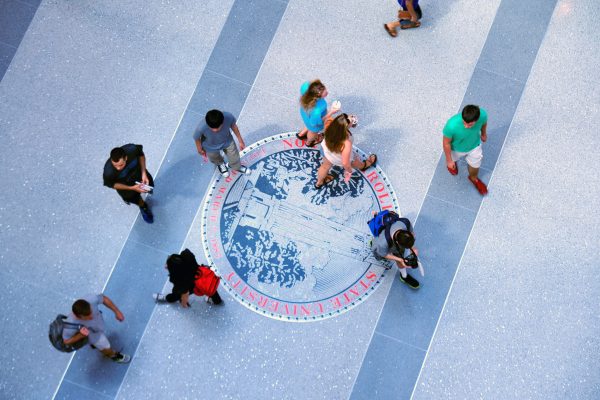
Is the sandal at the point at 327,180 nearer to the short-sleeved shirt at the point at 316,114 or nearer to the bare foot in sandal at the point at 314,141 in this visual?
the bare foot in sandal at the point at 314,141

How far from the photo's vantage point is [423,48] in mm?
6609

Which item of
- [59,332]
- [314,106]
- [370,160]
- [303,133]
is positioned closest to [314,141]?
[303,133]

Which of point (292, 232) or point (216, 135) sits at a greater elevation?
point (216, 135)

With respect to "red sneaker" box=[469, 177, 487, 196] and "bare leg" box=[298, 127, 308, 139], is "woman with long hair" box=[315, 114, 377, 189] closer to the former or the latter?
"bare leg" box=[298, 127, 308, 139]

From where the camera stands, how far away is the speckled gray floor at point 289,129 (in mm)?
5539

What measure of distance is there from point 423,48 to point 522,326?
10.6 ft

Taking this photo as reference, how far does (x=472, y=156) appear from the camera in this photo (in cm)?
570

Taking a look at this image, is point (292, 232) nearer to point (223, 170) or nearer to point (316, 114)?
point (223, 170)

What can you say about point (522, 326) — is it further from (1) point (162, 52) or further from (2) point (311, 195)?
(1) point (162, 52)

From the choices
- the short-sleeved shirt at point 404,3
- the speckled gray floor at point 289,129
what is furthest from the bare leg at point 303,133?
the short-sleeved shirt at point 404,3

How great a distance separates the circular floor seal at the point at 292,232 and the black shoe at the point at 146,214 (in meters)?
0.54

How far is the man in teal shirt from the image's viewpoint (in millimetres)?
5164

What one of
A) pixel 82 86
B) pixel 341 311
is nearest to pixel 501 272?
pixel 341 311

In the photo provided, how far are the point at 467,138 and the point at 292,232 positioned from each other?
196 centimetres
